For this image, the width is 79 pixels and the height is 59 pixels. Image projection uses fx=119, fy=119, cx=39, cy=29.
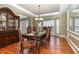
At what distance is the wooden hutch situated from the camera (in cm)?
324

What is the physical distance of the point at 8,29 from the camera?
353 centimetres

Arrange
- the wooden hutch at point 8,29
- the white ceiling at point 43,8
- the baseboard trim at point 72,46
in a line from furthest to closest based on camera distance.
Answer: the wooden hutch at point 8,29
the baseboard trim at point 72,46
the white ceiling at point 43,8

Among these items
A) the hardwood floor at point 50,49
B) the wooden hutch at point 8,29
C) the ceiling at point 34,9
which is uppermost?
the ceiling at point 34,9

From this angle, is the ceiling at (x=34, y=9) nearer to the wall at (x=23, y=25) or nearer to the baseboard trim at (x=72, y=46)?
the wall at (x=23, y=25)

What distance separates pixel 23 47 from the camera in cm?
306

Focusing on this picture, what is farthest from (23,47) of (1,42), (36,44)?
(1,42)

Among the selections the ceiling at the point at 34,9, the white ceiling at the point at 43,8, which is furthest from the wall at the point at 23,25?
the white ceiling at the point at 43,8

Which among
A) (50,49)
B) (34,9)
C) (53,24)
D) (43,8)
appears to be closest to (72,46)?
(50,49)

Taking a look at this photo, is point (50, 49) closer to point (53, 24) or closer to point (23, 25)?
point (53, 24)

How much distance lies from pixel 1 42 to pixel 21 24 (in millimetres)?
889

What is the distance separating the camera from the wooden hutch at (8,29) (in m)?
3.24
